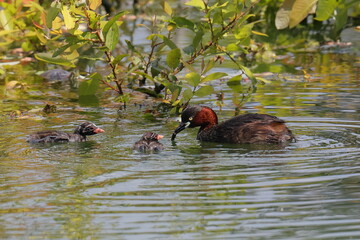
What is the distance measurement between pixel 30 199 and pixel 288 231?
2272 mm

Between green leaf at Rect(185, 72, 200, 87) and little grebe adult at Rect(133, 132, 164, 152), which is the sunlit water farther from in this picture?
green leaf at Rect(185, 72, 200, 87)

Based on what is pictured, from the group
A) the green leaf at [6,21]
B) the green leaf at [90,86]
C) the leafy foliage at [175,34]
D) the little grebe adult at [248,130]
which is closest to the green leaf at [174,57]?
the leafy foliage at [175,34]

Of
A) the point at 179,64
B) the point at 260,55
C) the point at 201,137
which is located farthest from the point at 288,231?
the point at 260,55

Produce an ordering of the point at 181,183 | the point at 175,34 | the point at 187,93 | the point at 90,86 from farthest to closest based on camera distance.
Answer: the point at 90,86
the point at 175,34
the point at 187,93
the point at 181,183

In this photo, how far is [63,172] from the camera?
7.74 meters

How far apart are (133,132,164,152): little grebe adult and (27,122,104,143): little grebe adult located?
94 cm

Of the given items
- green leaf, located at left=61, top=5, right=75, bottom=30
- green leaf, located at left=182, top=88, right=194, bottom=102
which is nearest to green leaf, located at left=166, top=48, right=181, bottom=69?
green leaf, located at left=182, top=88, right=194, bottom=102

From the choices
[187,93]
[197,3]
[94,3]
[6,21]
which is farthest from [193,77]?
[6,21]

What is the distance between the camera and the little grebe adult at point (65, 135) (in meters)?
9.24

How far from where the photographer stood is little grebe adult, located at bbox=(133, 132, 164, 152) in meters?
8.63

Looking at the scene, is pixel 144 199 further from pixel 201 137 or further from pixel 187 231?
pixel 201 137

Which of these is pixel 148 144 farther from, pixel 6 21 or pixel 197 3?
pixel 6 21

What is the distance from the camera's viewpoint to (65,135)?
955 centimetres

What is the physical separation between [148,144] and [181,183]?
161 cm
